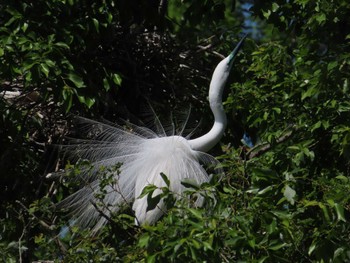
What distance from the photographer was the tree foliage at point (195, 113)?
8.09ft

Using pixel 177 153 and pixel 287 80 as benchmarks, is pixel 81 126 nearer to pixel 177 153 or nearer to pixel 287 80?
pixel 177 153

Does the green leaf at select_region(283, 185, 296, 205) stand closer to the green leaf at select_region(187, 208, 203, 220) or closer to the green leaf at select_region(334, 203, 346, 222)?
Result: the green leaf at select_region(334, 203, 346, 222)

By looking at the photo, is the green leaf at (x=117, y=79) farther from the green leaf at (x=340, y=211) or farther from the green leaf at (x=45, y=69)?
the green leaf at (x=340, y=211)

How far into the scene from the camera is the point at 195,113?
4.68m

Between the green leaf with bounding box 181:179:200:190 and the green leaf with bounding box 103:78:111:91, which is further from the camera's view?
the green leaf with bounding box 103:78:111:91

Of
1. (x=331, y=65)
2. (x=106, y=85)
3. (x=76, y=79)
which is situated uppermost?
(x=331, y=65)

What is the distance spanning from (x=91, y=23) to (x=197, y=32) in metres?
0.99

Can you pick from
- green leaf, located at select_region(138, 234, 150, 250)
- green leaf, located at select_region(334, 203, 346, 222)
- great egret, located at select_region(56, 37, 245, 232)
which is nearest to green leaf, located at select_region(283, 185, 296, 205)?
green leaf, located at select_region(334, 203, 346, 222)

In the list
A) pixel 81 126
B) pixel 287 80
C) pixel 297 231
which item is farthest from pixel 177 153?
pixel 297 231

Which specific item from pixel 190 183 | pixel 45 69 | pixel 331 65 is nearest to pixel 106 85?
pixel 45 69

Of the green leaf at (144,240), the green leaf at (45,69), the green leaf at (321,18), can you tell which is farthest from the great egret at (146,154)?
the green leaf at (144,240)

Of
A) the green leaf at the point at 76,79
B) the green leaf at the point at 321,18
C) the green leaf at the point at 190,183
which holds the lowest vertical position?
the green leaf at the point at 76,79

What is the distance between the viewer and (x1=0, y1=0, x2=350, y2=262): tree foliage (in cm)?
246

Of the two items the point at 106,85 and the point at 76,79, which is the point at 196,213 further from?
the point at 106,85
